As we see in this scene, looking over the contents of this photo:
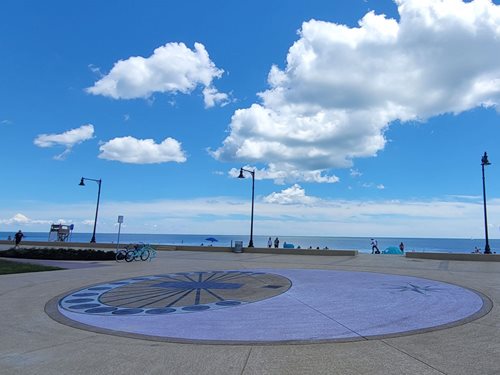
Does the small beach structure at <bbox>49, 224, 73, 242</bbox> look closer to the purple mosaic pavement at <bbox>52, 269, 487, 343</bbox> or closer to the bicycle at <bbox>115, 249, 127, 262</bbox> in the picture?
the bicycle at <bbox>115, 249, 127, 262</bbox>

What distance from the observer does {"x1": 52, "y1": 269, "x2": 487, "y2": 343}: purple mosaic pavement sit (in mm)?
6928

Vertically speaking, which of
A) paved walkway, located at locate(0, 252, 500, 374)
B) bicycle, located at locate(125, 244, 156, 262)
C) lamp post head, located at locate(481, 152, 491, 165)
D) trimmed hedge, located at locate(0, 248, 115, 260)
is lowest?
paved walkway, located at locate(0, 252, 500, 374)

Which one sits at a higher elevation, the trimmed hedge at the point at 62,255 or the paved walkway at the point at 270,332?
the trimmed hedge at the point at 62,255

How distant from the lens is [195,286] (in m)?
12.2

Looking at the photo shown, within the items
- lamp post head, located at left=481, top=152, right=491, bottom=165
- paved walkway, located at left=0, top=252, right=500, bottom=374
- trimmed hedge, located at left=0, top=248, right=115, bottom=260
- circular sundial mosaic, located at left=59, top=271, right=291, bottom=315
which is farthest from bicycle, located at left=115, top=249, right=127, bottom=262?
lamp post head, located at left=481, top=152, right=491, bottom=165

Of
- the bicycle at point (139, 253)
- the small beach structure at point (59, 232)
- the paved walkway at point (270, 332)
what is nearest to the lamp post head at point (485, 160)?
the paved walkway at point (270, 332)

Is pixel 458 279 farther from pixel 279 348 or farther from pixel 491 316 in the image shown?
pixel 279 348

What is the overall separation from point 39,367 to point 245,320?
12.2ft

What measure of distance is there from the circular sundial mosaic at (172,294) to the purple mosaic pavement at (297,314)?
1.9 inches

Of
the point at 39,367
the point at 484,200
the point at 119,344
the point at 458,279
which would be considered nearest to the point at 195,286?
the point at 119,344

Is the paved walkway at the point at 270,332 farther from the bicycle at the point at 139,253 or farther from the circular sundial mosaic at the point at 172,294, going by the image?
the bicycle at the point at 139,253

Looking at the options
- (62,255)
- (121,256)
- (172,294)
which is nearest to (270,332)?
(172,294)

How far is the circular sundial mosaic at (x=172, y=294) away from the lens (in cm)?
912

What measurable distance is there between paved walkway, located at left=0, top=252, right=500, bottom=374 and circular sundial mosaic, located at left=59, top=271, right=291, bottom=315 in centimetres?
8
